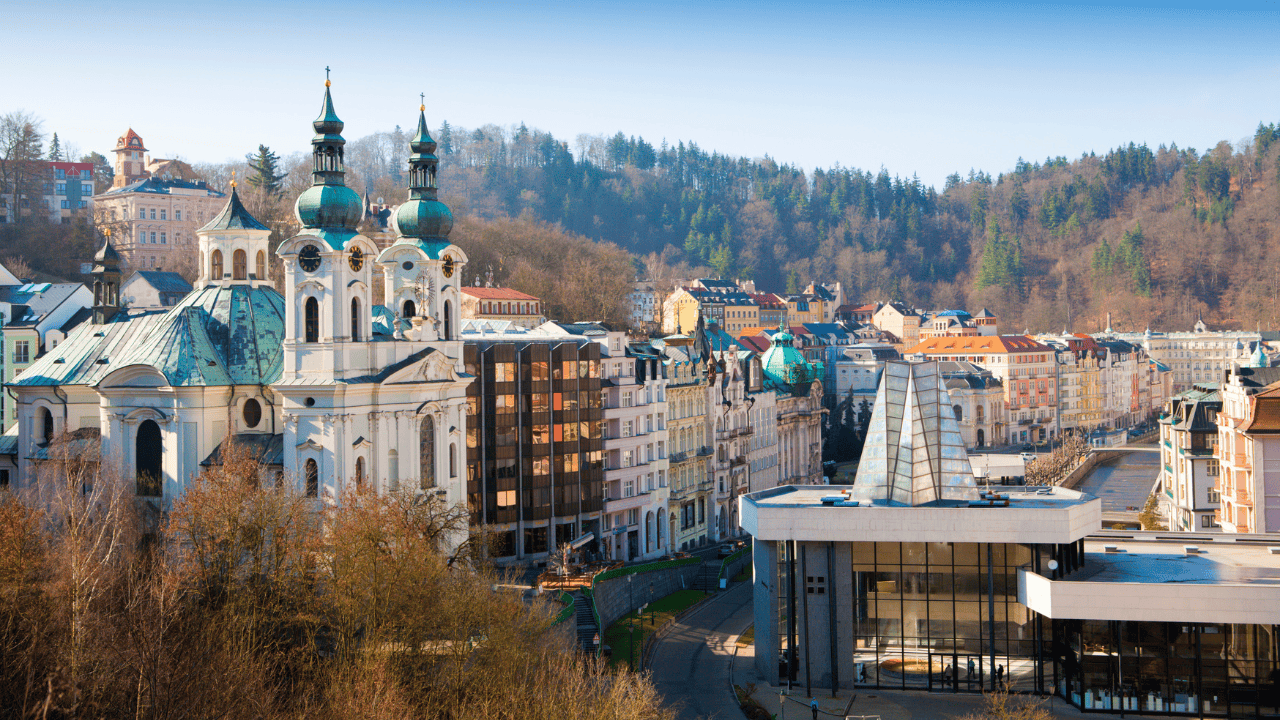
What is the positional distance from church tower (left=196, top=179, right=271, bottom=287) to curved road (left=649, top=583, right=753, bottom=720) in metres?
27.7

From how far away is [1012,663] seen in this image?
5244 cm

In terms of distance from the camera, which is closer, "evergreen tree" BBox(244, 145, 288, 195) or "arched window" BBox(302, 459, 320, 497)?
"arched window" BBox(302, 459, 320, 497)

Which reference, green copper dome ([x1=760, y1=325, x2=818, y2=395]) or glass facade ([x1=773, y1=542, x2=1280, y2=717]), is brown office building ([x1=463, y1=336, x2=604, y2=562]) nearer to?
glass facade ([x1=773, y1=542, x2=1280, y2=717])

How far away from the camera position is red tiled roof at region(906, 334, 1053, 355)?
18288 cm

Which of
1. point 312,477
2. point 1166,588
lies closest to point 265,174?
point 312,477

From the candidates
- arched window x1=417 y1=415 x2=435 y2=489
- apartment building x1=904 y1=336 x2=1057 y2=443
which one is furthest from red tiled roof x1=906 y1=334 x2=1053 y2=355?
arched window x1=417 y1=415 x2=435 y2=489

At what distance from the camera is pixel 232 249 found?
70500 millimetres

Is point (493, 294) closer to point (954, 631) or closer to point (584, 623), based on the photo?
→ point (584, 623)

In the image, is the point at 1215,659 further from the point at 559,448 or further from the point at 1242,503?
the point at 559,448

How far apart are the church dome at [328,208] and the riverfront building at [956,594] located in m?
23.5

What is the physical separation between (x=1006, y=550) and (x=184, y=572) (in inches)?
1162

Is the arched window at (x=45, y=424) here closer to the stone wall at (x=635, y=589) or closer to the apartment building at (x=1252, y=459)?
the stone wall at (x=635, y=589)

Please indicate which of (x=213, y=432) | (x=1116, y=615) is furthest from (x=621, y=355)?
(x=1116, y=615)

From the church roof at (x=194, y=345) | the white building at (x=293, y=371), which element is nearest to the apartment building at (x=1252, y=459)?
the white building at (x=293, y=371)
